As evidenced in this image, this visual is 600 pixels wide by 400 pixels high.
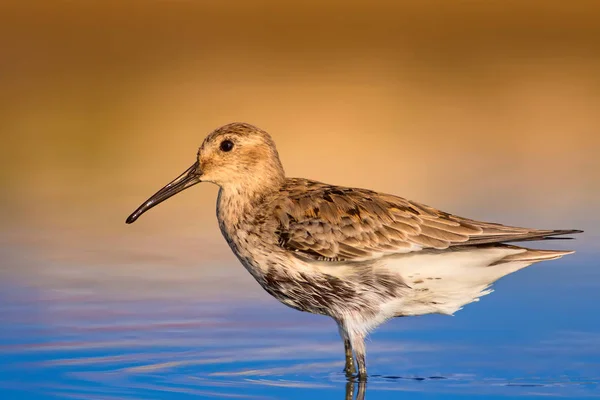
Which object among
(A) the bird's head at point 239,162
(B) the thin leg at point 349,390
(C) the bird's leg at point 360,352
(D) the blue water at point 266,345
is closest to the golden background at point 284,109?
(D) the blue water at point 266,345

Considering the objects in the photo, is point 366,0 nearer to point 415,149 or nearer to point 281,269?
point 415,149

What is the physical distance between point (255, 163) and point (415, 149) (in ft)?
28.3

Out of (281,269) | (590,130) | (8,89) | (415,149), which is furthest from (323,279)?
(8,89)

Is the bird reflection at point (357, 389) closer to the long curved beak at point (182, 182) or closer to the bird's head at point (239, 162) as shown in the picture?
the bird's head at point (239, 162)

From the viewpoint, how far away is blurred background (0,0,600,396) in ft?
49.3

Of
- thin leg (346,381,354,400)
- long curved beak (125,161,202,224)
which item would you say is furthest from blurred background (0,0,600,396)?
thin leg (346,381,354,400)

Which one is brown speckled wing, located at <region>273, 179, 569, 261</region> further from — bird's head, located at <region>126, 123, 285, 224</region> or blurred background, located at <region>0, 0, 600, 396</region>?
blurred background, located at <region>0, 0, 600, 396</region>

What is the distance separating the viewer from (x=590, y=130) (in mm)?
21266

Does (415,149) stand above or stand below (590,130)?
below

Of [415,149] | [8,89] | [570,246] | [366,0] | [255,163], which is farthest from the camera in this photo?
[366,0]

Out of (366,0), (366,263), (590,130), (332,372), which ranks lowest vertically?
(332,372)

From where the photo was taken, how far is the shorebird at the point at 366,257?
1048 cm

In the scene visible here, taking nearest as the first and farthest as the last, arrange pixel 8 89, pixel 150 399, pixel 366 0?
pixel 150 399, pixel 8 89, pixel 366 0

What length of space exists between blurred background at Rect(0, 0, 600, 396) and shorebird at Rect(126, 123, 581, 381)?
7.46 ft
